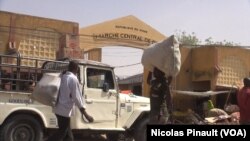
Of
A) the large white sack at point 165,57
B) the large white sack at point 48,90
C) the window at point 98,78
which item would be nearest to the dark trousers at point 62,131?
the large white sack at point 48,90

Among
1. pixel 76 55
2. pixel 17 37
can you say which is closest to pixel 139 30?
pixel 76 55

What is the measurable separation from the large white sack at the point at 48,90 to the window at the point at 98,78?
2.59 metres

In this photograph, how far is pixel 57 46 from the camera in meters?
21.8

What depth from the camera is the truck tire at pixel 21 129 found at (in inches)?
368

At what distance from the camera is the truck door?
412 inches

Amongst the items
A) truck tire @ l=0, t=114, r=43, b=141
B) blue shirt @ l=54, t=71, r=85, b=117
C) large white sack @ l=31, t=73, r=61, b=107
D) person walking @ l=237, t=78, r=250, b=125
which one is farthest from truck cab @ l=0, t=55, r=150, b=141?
person walking @ l=237, t=78, r=250, b=125

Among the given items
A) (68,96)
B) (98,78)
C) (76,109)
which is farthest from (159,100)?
(98,78)

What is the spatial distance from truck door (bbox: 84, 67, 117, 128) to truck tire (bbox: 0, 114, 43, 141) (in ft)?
4.36

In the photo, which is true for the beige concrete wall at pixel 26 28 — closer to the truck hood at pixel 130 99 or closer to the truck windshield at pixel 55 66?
the truck windshield at pixel 55 66

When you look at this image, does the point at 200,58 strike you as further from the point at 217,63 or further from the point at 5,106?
the point at 5,106

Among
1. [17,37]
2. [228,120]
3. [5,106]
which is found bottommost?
[228,120]

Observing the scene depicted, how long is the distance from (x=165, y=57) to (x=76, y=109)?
9.46 feet

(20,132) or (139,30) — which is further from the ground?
(139,30)

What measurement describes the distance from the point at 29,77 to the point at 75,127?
5.11 ft
